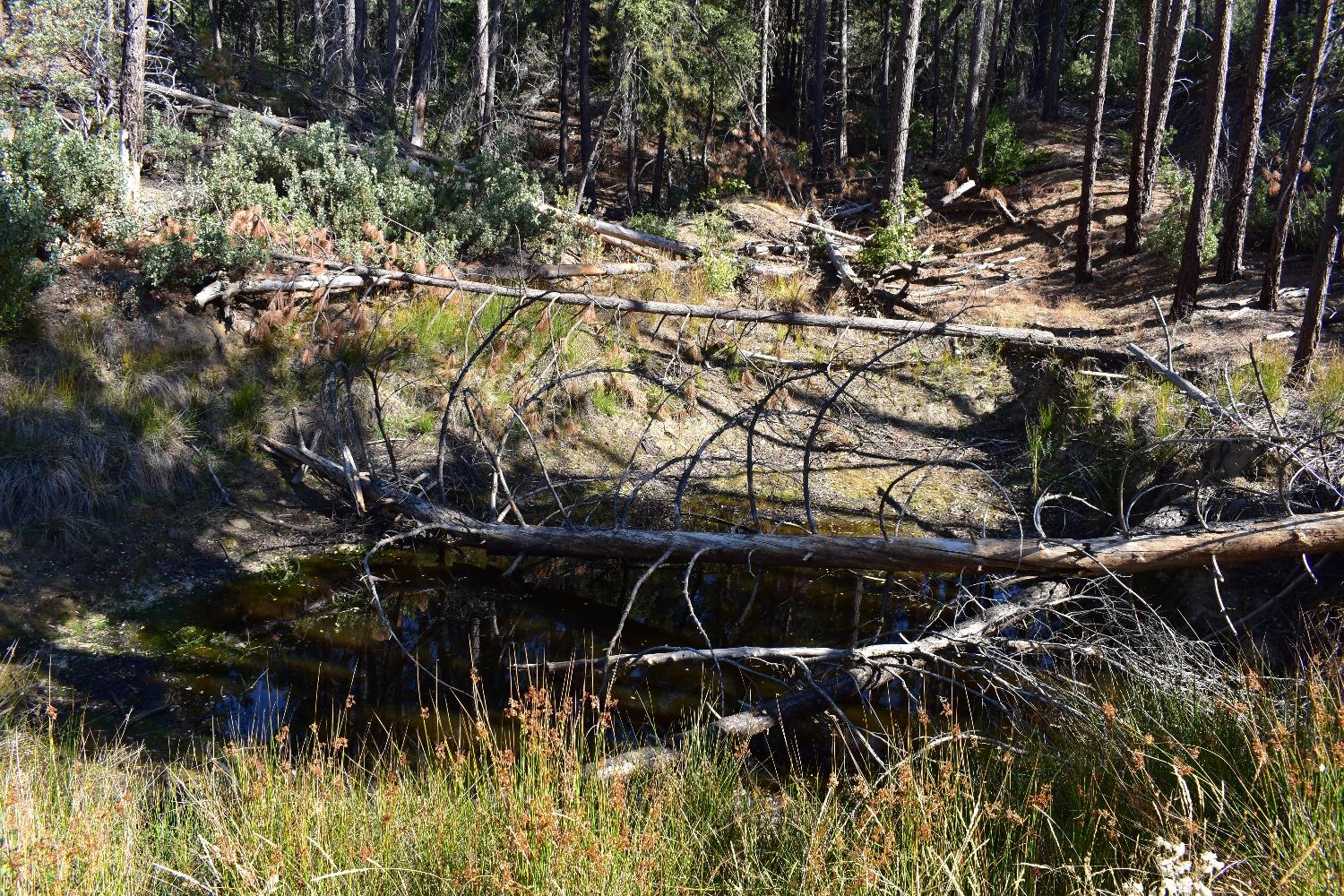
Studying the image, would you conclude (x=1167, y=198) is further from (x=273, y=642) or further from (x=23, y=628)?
(x=23, y=628)

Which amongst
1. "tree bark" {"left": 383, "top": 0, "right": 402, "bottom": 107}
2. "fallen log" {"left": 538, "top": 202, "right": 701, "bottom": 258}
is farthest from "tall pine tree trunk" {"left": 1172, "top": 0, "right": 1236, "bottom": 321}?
"tree bark" {"left": 383, "top": 0, "right": 402, "bottom": 107}

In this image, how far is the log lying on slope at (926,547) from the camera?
5836mm

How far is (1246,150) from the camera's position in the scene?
1123 cm

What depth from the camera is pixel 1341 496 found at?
18.8ft

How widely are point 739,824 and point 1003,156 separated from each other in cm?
1865

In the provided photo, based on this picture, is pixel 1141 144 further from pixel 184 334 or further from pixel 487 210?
pixel 184 334

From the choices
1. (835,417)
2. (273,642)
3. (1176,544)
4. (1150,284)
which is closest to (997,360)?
(835,417)

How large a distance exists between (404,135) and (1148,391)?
14.2 metres

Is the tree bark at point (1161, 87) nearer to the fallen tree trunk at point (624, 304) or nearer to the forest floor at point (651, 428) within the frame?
the forest floor at point (651, 428)

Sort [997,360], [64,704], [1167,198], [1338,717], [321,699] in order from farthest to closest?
1. [1167,198]
2. [997,360]
3. [321,699]
4. [64,704]
5. [1338,717]

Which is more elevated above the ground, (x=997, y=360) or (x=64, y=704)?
(x=997, y=360)

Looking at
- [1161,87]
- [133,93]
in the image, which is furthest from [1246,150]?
[133,93]

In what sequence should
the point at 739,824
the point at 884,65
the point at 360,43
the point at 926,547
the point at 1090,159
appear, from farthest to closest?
the point at 884,65, the point at 360,43, the point at 1090,159, the point at 926,547, the point at 739,824

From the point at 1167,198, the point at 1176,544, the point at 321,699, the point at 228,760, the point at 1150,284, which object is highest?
the point at 1167,198
